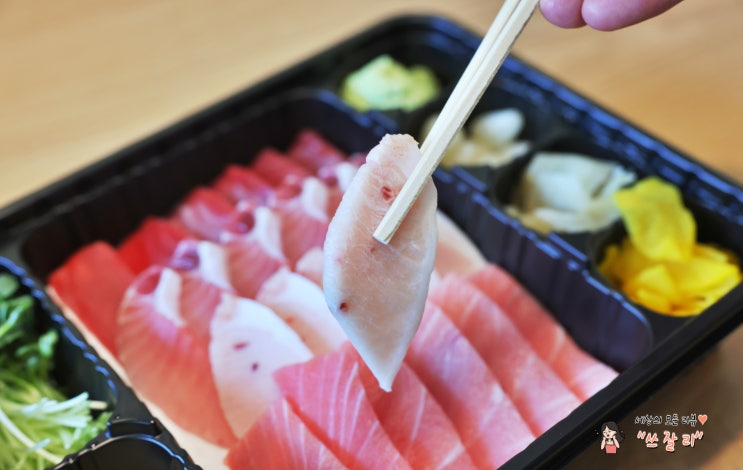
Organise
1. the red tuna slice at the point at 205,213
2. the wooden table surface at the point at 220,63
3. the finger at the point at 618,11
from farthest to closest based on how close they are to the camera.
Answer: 1. the wooden table surface at the point at 220,63
2. the red tuna slice at the point at 205,213
3. the finger at the point at 618,11

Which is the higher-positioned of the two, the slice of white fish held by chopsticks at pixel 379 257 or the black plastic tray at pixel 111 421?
the slice of white fish held by chopsticks at pixel 379 257

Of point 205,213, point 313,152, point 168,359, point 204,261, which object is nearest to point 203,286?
point 204,261

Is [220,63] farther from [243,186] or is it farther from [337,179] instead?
[337,179]

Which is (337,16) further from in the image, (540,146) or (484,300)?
(484,300)

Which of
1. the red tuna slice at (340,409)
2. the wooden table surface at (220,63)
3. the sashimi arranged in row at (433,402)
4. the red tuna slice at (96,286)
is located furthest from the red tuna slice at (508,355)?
the wooden table surface at (220,63)

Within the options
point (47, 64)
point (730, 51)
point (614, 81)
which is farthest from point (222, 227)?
point (730, 51)

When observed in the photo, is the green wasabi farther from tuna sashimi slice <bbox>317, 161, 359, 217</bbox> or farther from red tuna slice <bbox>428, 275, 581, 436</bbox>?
red tuna slice <bbox>428, 275, 581, 436</bbox>

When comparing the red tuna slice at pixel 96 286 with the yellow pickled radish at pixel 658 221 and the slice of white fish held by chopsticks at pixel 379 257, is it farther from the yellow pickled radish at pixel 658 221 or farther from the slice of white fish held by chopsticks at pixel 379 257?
the yellow pickled radish at pixel 658 221
